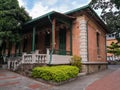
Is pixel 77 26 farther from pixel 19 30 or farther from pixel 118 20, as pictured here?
pixel 19 30

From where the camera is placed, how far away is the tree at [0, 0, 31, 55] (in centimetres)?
1280

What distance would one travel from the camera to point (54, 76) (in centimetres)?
878

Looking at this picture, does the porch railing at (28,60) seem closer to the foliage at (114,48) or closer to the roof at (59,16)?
the roof at (59,16)

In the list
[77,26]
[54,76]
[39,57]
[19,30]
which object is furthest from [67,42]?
[54,76]

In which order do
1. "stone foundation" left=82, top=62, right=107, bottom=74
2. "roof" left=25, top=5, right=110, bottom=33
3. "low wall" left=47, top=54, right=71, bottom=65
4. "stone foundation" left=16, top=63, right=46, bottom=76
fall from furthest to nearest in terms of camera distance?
"stone foundation" left=82, top=62, right=107, bottom=74 → "roof" left=25, top=5, right=110, bottom=33 → "stone foundation" left=16, top=63, right=46, bottom=76 → "low wall" left=47, top=54, right=71, bottom=65

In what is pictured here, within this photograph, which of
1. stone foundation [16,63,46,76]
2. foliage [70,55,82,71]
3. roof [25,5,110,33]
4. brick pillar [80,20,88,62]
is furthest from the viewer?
brick pillar [80,20,88,62]

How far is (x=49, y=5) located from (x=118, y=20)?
21.5 feet

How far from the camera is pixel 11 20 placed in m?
13.2

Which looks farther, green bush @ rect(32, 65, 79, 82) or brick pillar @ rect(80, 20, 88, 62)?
brick pillar @ rect(80, 20, 88, 62)

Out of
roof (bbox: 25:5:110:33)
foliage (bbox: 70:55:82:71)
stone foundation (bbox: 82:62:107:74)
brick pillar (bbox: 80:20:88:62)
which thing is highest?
roof (bbox: 25:5:110:33)

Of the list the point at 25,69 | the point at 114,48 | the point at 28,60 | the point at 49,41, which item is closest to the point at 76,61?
the point at 28,60

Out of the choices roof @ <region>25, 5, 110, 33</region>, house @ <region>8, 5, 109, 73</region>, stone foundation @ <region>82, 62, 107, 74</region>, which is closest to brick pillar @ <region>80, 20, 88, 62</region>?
house @ <region>8, 5, 109, 73</region>

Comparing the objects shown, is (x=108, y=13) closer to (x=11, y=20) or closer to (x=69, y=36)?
(x=69, y=36)

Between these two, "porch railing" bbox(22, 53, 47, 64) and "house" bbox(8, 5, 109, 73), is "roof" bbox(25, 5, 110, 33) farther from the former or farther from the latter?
"porch railing" bbox(22, 53, 47, 64)
